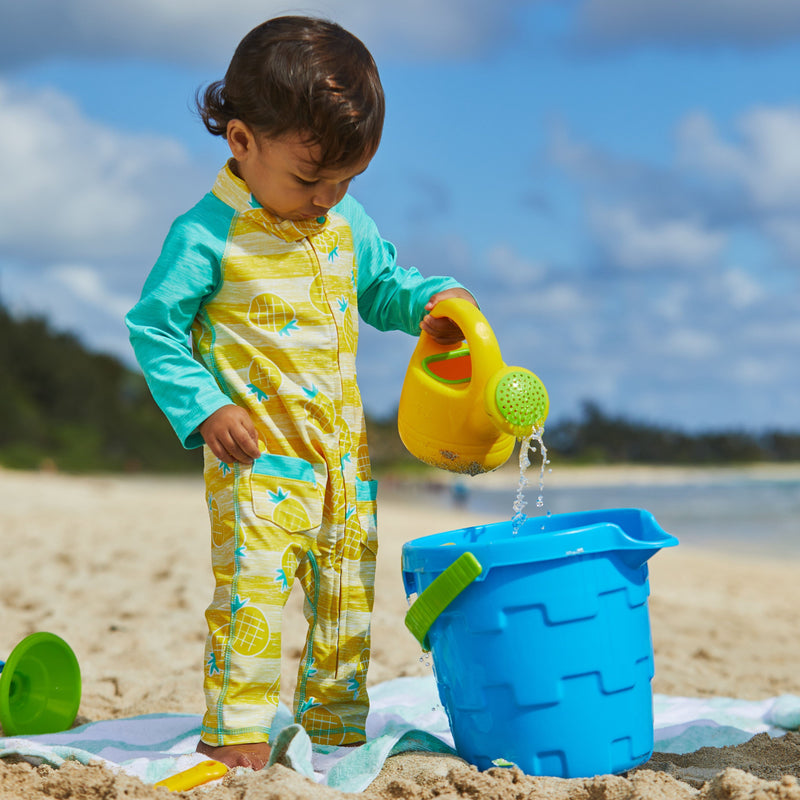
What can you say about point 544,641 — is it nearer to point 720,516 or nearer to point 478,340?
point 478,340

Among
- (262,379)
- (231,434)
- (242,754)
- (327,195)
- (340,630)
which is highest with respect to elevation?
(327,195)

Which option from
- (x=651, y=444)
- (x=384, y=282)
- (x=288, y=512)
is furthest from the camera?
(x=651, y=444)

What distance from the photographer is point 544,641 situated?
1576mm

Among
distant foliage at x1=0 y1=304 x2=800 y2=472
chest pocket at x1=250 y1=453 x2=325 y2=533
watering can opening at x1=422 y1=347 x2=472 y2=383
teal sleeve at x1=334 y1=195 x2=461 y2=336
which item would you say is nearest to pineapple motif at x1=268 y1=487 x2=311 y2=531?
chest pocket at x1=250 y1=453 x2=325 y2=533

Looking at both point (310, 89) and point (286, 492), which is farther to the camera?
point (286, 492)

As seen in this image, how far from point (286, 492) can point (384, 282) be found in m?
0.59

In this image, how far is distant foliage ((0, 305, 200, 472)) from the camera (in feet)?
67.7

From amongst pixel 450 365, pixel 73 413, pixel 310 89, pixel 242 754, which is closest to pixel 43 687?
pixel 242 754

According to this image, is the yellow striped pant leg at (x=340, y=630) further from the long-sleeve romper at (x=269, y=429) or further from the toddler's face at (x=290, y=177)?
the toddler's face at (x=290, y=177)

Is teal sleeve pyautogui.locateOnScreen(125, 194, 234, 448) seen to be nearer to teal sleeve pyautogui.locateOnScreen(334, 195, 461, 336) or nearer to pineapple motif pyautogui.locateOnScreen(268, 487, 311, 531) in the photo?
pineapple motif pyautogui.locateOnScreen(268, 487, 311, 531)

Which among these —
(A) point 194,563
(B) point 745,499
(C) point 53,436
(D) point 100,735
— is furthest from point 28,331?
(D) point 100,735

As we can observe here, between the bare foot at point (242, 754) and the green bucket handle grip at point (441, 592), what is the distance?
0.40 meters

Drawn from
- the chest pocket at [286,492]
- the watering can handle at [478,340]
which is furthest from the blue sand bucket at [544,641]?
the watering can handle at [478,340]

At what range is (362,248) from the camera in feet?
6.70
